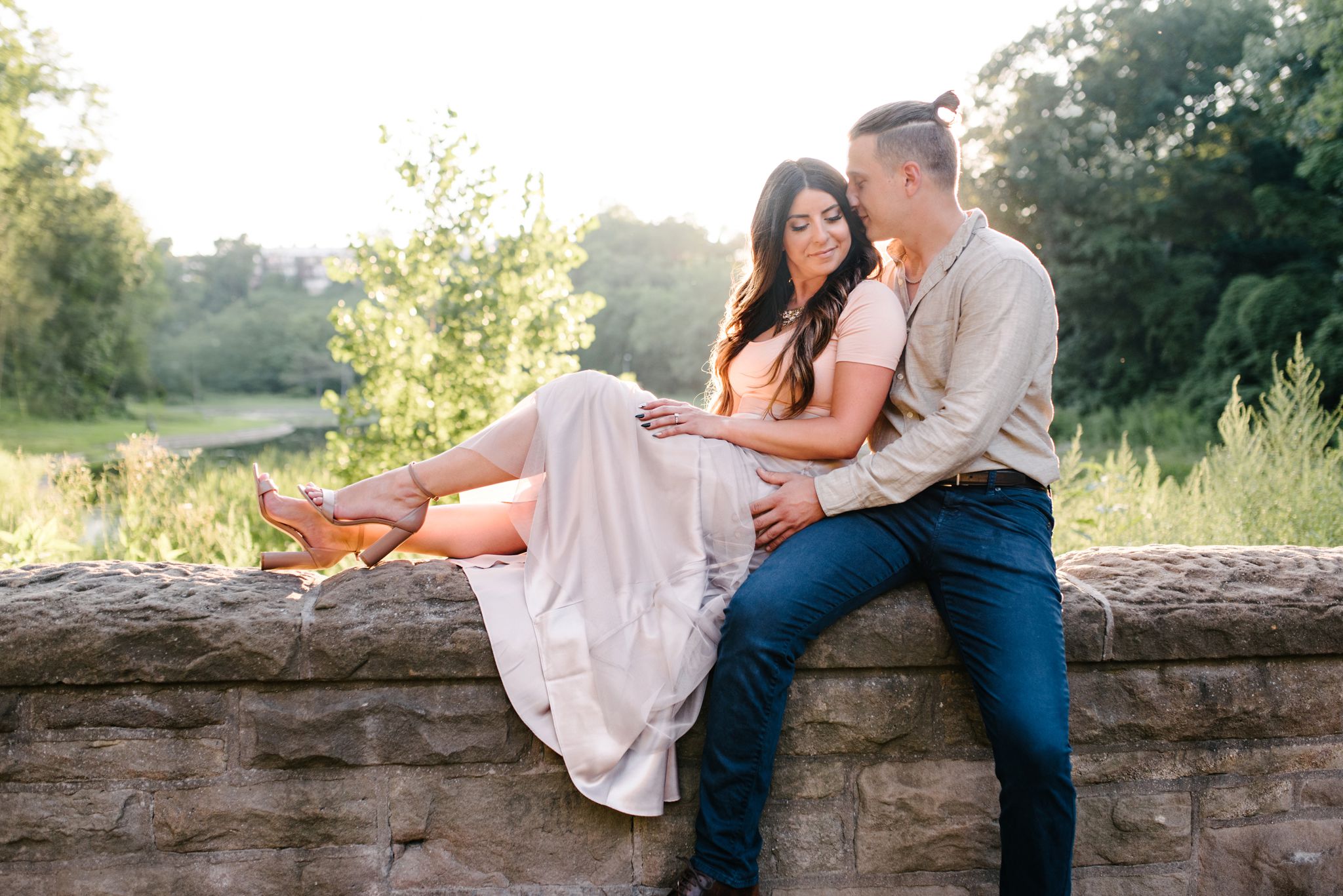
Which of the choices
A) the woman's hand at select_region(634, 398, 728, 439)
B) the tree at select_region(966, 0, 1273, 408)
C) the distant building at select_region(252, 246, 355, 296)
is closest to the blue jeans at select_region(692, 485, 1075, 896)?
the woman's hand at select_region(634, 398, 728, 439)

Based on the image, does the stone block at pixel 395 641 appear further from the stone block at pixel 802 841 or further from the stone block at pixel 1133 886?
the stone block at pixel 1133 886

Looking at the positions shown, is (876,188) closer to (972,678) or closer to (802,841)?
(972,678)

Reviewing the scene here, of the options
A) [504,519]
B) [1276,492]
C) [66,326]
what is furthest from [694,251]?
[66,326]

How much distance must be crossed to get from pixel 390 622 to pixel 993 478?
1.43 meters

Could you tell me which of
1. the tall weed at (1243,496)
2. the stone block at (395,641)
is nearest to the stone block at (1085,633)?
the stone block at (395,641)

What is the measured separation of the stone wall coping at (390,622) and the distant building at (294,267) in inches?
2478

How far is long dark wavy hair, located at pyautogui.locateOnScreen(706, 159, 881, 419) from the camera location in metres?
2.71

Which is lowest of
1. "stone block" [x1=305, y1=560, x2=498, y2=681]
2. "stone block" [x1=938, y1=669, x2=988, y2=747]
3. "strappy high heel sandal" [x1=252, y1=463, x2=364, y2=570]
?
"stone block" [x1=938, y1=669, x2=988, y2=747]

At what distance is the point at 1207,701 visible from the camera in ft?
7.34

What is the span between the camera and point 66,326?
97.6 feet

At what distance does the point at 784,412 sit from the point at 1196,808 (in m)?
1.41

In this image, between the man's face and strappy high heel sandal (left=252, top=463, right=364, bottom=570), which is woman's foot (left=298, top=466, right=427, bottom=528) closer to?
strappy high heel sandal (left=252, top=463, right=364, bottom=570)

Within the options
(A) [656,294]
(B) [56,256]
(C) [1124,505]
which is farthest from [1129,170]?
(B) [56,256]

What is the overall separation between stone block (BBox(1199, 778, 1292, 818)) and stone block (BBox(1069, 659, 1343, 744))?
12 cm
